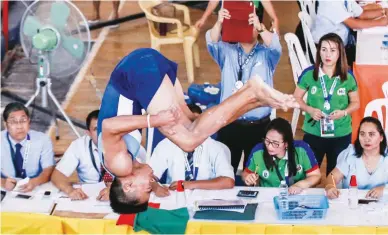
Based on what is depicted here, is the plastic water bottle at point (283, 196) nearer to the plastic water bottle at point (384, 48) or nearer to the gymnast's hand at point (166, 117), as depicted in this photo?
the gymnast's hand at point (166, 117)

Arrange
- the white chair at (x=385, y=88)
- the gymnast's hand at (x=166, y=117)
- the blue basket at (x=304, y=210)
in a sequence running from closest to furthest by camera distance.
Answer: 1. the gymnast's hand at (x=166, y=117)
2. the blue basket at (x=304, y=210)
3. the white chair at (x=385, y=88)

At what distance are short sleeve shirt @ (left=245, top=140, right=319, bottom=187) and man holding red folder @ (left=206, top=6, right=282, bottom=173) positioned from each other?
1.08ft

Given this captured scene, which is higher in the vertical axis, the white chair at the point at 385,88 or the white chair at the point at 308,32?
the white chair at the point at 308,32

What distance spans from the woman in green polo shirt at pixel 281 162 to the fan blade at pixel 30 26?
7.47ft

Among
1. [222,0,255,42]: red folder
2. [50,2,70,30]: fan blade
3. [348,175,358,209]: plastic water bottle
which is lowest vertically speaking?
[348,175,358,209]: plastic water bottle

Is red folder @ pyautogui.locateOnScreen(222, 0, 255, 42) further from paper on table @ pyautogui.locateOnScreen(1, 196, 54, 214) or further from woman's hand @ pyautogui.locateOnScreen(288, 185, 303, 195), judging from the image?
paper on table @ pyautogui.locateOnScreen(1, 196, 54, 214)

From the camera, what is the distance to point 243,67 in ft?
20.8

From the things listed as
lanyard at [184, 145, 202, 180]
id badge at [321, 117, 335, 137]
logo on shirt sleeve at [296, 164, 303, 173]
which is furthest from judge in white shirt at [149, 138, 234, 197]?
id badge at [321, 117, 335, 137]

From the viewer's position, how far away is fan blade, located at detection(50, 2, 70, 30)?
742cm

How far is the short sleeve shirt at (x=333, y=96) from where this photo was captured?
6.45 m

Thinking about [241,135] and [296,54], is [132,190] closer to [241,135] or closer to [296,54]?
[241,135]

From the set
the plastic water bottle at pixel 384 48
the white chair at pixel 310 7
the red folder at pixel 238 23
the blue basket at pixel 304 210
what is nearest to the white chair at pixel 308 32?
the white chair at pixel 310 7

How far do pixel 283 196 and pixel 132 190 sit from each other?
3.32 ft

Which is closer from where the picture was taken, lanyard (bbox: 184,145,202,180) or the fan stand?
lanyard (bbox: 184,145,202,180)
